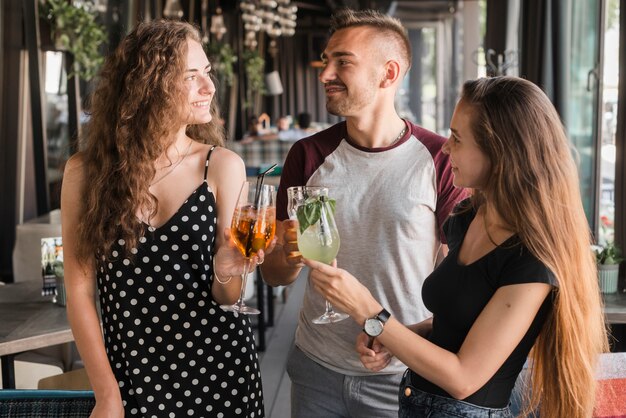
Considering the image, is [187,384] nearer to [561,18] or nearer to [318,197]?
[318,197]

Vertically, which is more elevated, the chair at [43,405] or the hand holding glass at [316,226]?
the hand holding glass at [316,226]

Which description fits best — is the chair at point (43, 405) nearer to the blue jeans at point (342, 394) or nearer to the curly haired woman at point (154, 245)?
the curly haired woman at point (154, 245)

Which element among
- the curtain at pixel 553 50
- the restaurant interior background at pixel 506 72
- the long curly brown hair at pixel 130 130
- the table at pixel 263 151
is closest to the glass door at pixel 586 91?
the restaurant interior background at pixel 506 72

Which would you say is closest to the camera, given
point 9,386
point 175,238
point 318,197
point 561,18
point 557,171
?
point 557,171

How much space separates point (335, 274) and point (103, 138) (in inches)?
27.2

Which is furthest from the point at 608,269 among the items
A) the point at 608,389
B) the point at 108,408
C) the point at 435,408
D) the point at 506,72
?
the point at 506,72

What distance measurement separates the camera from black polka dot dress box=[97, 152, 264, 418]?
5.56 ft

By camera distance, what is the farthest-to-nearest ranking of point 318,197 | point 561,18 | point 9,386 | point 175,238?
point 561,18 → point 9,386 → point 175,238 → point 318,197

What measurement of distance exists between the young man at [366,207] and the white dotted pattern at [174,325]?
0.21 meters

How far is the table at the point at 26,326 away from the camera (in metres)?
2.40

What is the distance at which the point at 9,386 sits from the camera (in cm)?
250

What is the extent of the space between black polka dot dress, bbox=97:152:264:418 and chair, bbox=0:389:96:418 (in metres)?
0.14

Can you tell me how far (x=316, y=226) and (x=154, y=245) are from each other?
1.35ft

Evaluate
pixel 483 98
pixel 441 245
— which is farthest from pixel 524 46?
pixel 483 98
